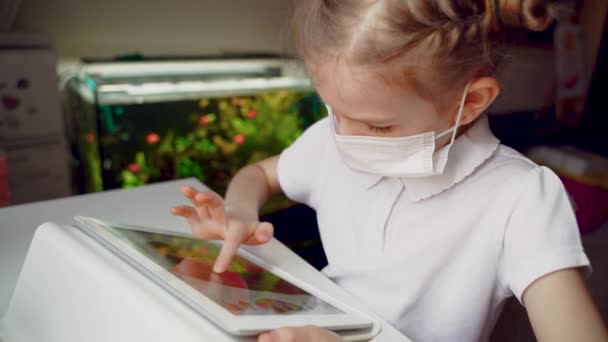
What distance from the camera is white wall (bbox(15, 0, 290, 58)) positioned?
1.86m

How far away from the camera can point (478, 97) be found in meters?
0.63

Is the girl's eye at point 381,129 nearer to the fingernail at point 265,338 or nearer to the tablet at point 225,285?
the tablet at point 225,285

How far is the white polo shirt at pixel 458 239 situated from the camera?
0.62m

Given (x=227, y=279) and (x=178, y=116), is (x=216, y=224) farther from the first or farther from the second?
(x=178, y=116)

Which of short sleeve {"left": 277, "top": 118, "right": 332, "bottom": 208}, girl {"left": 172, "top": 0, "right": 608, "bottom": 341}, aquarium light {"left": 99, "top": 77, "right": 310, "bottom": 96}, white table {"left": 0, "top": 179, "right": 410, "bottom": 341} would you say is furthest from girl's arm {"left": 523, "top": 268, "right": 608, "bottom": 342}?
aquarium light {"left": 99, "top": 77, "right": 310, "bottom": 96}

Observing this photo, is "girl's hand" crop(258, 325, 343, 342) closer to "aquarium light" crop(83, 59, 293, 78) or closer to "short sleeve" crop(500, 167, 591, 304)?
"short sleeve" crop(500, 167, 591, 304)

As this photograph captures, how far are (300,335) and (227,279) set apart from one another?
135mm

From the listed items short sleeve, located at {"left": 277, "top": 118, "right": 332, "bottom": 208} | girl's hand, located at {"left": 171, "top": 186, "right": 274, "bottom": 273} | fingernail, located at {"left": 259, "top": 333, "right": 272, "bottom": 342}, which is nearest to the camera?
fingernail, located at {"left": 259, "top": 333, "right": 272, "bottom": 342}

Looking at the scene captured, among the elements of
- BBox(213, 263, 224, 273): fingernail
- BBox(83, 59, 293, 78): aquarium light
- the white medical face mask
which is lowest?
BBox(83, 59, 293, 78): aquarium light

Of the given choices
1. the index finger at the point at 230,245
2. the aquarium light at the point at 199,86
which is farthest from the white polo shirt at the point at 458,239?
the aquarium light at the point at 199,86

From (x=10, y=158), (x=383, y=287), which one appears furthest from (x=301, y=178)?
(x=10, y=158)

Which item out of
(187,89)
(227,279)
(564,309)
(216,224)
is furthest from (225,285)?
(187,89)

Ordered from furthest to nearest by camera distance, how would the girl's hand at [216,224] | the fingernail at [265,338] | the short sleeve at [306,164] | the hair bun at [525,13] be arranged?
1. the short sleeve at [306,164]
2. the girl's hand at [216,224]
3. the hair bun at [525,13]
4. the fingernail at [265,338]

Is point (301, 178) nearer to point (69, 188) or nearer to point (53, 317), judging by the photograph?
point (53, 317)
